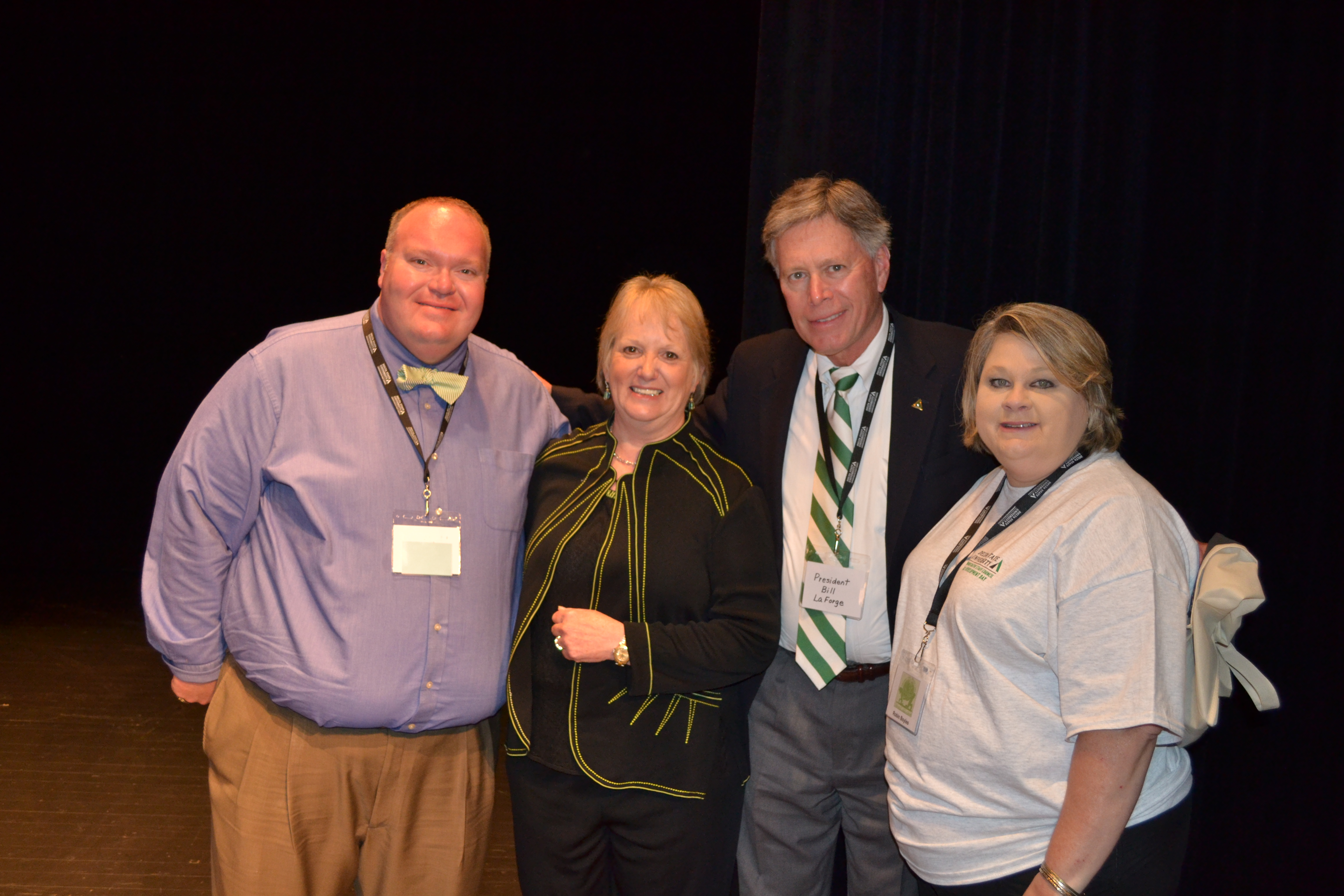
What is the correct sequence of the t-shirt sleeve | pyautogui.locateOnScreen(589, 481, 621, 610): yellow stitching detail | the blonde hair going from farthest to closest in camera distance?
1. the blonde hair
2. pyautogui.locateOnScreen(589, 481, 621, 610): yellow stitching detail
3. the t-shirt sleeve

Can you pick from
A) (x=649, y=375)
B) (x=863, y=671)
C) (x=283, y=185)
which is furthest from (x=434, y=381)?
(x=283, y=185)

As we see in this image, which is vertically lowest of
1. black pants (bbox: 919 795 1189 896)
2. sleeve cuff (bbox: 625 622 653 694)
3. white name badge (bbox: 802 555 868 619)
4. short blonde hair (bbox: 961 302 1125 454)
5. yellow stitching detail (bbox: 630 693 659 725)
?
black pants (bbox: 919 795 1189 896)

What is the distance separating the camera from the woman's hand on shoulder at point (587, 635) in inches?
73.3

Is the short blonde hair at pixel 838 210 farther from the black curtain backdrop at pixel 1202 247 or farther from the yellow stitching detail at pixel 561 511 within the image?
the black curtain backdrop at pixel 1202 247

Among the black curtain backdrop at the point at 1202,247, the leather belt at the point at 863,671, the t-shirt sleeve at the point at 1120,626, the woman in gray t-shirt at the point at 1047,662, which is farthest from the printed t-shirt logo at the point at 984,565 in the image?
the black curtain backdrop at the point at 1202,247

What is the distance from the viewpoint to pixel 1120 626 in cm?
146

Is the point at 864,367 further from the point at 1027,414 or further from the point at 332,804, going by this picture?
the point at 332,804

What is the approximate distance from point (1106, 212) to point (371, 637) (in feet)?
8.72

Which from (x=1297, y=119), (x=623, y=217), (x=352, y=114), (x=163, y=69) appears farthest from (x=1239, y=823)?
(x=163, y=69)

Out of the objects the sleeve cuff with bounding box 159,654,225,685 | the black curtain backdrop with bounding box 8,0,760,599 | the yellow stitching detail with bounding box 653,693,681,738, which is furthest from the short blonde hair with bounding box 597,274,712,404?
the black curtain backdrop with bounding box 8,0,760,599

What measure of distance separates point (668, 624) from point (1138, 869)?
94 centimetres

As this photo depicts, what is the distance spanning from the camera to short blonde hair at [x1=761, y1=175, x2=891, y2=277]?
224 centimetres

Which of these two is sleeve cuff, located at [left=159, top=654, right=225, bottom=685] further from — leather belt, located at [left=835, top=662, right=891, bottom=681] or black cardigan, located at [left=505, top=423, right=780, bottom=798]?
leather belt, located at [left=835, top=662, right=891, bottom=681]

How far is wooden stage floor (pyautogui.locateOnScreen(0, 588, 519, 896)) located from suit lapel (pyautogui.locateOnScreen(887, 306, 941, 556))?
2.13 meters
